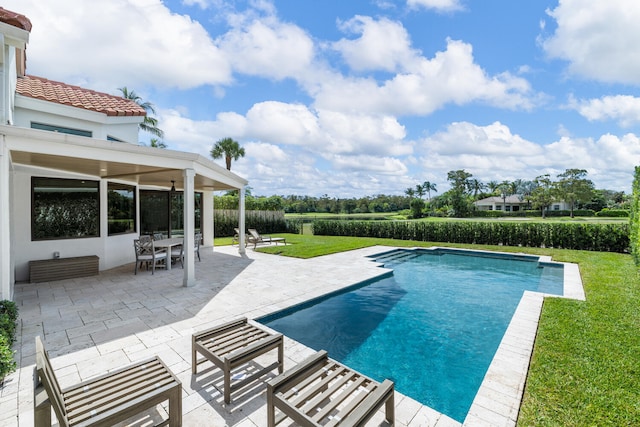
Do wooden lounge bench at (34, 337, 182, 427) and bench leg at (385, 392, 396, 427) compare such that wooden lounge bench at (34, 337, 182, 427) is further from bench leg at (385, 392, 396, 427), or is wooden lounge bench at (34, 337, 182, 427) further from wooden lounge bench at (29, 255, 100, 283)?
wooden lounge bench at (29, 255, 100, 283)

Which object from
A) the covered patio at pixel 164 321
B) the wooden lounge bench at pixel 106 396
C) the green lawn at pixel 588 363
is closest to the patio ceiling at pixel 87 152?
the covered patio at pixel 164 321

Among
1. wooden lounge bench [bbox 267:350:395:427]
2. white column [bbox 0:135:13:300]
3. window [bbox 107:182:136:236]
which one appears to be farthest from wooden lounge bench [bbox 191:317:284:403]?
window [bbox 107:182:136:236]

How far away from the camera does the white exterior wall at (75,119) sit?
837cm

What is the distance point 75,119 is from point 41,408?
33.6 feet

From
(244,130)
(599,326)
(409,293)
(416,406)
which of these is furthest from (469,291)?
(244,130)

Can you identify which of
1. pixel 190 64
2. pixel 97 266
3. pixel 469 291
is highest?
pixel 190 64

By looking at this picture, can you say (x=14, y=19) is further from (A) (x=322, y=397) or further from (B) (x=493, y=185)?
(B) (x=493, y=185)

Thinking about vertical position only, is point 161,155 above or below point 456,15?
below

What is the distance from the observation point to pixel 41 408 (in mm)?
2066

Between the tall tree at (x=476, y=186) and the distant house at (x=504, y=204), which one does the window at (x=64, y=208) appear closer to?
the distant house at (x=504, y=204)

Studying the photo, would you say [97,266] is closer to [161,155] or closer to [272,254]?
[161,155]

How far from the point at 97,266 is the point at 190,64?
27.1 ft

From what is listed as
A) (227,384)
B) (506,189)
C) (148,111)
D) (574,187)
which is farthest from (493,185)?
(227,384)

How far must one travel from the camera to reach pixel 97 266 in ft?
28.5
